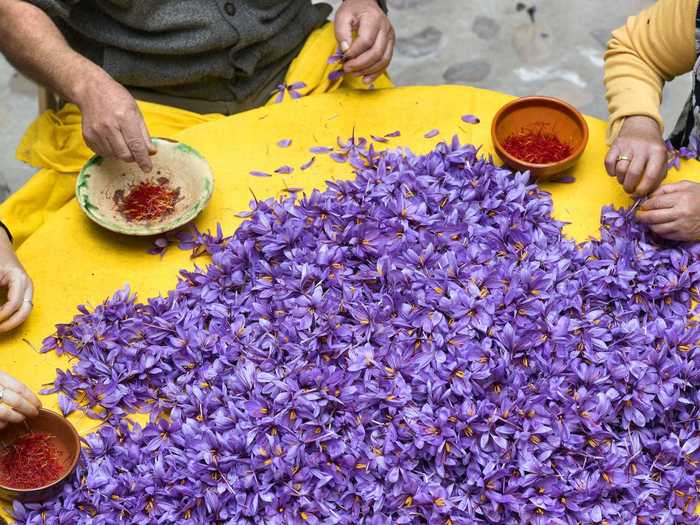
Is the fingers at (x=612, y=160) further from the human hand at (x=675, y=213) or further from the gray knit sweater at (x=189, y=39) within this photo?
the gray knit sweater at (x=189, y=39)

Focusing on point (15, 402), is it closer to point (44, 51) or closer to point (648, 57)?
point (44, 51)

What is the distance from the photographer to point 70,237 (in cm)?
197

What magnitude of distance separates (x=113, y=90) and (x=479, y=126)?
854mm

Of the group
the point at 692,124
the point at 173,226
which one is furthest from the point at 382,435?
the point at 692,124

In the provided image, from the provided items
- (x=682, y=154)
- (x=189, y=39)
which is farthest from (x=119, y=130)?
(x=682, y=154)

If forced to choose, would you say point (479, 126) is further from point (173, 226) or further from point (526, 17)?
point (526, 17)

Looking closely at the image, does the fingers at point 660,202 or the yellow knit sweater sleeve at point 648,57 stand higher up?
the yellow knit sweater sleeve at point 648,57

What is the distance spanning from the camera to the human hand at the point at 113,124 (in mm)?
1905

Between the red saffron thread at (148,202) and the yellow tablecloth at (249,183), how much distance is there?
0.06m

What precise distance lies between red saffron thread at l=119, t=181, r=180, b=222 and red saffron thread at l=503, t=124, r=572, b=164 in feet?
2.54

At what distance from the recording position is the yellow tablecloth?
6.15 ft

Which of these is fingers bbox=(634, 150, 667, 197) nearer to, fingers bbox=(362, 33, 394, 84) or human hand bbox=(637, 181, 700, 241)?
human hand bbox=(637, 181, 700, 241)

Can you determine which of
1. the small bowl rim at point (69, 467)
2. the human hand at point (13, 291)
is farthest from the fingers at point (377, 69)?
the small bowl rim at point (69, 467)

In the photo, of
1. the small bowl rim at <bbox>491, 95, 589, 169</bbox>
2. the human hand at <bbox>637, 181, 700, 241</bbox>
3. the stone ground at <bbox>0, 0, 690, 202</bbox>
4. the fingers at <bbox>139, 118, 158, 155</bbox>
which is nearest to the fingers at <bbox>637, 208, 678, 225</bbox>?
the human hand at <bbox>637, 181, 700, 241</bbox>
